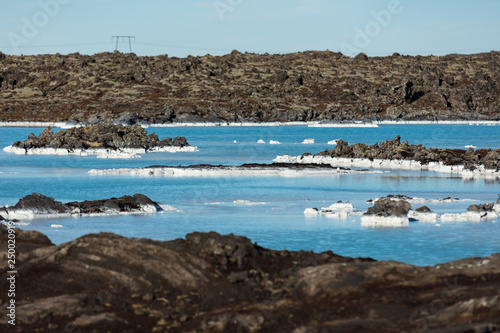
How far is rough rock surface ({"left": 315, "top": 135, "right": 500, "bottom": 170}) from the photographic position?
169ft

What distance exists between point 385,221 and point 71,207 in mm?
13366

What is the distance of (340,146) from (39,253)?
1788 inches

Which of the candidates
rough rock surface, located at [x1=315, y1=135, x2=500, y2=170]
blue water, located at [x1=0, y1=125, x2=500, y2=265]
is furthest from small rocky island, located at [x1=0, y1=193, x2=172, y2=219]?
rough rock surface, located at [x1=315, y1=135, x2=500, y2=170]

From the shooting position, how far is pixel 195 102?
623 feet

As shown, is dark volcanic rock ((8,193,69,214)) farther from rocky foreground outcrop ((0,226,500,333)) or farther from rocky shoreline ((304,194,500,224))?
rocky foreground outcrop ((0,226,500,333))

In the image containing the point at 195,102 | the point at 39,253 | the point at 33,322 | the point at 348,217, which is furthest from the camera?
the point at 195,102

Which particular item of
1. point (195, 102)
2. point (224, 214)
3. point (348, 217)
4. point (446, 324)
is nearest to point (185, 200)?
point (224, 214)

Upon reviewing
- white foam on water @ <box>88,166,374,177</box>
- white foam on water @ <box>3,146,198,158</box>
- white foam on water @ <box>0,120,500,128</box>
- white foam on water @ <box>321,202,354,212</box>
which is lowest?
white foam on water @ <box>321,202,354,212</box>

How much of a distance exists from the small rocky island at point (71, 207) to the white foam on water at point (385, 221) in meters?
9.50

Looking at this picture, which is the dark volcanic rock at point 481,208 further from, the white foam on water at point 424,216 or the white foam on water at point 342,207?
the white foam on water at point 342,207

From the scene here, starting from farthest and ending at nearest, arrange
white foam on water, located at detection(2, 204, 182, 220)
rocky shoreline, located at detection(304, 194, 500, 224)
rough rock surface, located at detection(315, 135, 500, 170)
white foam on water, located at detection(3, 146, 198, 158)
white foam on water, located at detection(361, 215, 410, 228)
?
white foam on water, located at detection(3, 146, 198, 158)
rough rock surface, located at detection(315, 135, 500, 170)
white foam on water, located at detection(2, 204, 182, 220)
rocky shoreline, located at detection(304, 194, 500, 224)
white foam on water, located at detection(361, 215, 410, 228)

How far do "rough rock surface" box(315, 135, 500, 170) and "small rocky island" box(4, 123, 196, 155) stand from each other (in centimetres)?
2435

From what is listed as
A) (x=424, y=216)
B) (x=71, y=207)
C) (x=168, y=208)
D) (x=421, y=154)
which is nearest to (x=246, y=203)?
(x=168, y=208)

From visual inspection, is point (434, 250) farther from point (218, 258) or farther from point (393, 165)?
point (393, 165)
